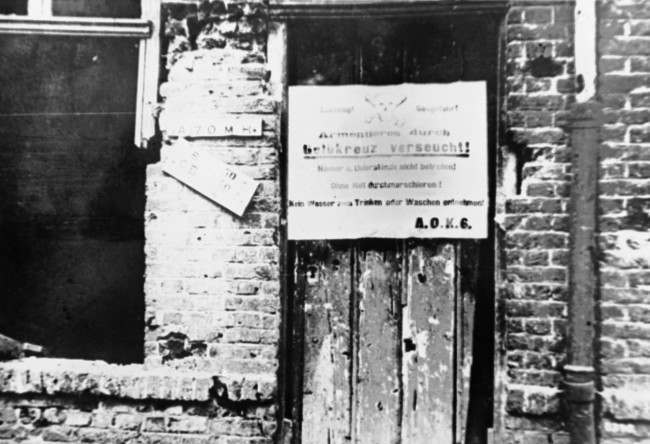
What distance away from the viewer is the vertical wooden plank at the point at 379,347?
2.75 m

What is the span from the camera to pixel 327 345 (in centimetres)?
279

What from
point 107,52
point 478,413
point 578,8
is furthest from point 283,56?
point 478,413

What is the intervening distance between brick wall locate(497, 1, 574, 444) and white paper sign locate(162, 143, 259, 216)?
137 cm

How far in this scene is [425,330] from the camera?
273 centimetres

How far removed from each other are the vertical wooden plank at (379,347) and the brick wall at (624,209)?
1.02 meters

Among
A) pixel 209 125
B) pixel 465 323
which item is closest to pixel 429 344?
pixel 465 323

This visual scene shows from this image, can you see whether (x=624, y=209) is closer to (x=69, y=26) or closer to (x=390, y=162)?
(x=390, y=162)

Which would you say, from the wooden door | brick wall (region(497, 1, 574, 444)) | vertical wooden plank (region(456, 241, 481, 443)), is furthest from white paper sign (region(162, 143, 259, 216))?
brick wall (region(497, 1, 574, 444))

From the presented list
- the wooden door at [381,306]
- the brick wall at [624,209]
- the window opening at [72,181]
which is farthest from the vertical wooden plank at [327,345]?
the brick wall at [624,209]

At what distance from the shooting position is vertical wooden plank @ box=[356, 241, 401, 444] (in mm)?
2754

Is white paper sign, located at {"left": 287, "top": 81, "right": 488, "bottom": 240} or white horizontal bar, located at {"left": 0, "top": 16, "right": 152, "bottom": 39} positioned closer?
white paper sign, located at {"left": 287, "top": 81, "right": 488, "bottom": 240}

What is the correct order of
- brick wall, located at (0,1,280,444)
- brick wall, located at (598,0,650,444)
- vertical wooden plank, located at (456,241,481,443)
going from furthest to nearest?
vertical wooden plank, located at (456,241,481,443) < brick wall, located at (0,1,280,444) < brick wall, located at (598,0,650,444)

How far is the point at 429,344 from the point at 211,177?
149 cm

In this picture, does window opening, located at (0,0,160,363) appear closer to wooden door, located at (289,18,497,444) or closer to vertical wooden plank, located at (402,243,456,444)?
wooden door, located at (289,18,497,444)
